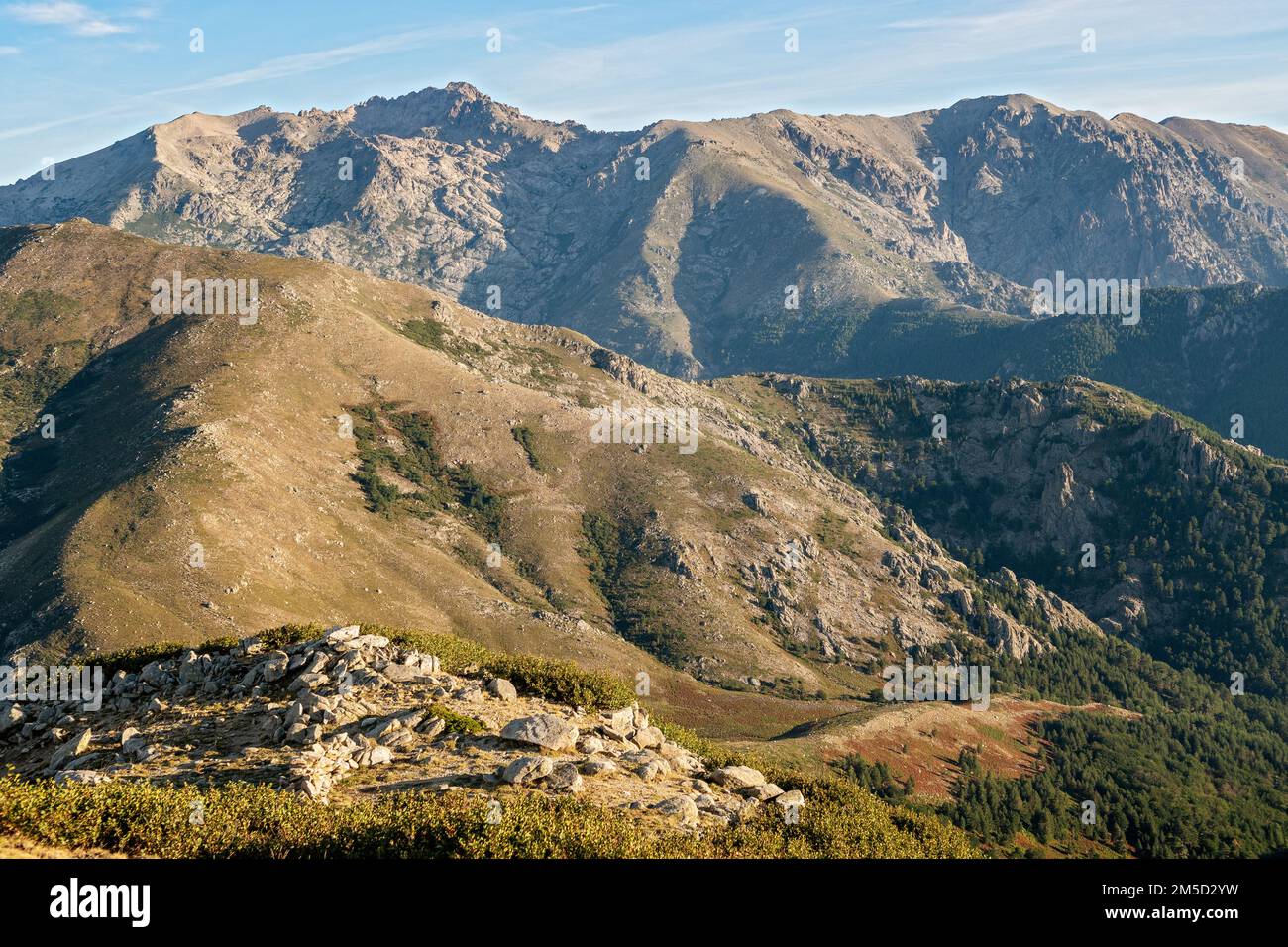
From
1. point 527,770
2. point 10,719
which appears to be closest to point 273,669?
point 10,719

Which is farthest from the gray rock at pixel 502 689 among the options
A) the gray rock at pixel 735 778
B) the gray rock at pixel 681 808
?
the gray rock at pixel 681 808

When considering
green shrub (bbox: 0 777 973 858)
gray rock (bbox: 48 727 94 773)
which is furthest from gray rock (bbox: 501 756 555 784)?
gray rock (bbox: 48 727 94 773)

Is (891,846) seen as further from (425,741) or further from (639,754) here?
(425,741)

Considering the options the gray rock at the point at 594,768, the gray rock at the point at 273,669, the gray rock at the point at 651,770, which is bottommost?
the gray rock at the point at 651,770

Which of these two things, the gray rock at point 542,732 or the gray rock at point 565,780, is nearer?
the gray rock at point 565,780

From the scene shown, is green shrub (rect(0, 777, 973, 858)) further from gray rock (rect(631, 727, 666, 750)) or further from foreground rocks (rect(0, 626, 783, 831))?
gray rock (rect(631, 727, 666, 750))

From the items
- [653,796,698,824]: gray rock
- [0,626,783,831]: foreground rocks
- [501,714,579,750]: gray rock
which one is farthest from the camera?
[501,714,579,750]: gray rock

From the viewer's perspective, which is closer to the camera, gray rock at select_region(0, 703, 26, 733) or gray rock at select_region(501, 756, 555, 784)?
gray rock at select_region(501, 756, 555, 784)

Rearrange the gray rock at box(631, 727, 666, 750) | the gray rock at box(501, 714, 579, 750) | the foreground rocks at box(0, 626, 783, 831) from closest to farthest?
the foreground rocks at box(0, 626, 783, 831), the gray rock at box(501, 714, 579, 750), the gray rock at box(631, 727, 666, 750)

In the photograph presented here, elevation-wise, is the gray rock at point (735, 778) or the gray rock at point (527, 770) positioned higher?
the gray rock at point (527, 770)

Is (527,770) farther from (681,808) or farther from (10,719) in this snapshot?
(10,719)

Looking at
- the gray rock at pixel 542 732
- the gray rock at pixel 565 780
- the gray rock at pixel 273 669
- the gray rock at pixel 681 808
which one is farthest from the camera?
the gray rock at pixel 273 669
